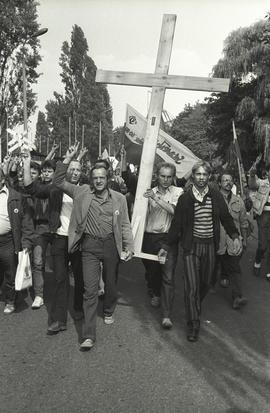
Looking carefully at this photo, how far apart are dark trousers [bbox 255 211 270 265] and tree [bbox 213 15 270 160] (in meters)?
17.3

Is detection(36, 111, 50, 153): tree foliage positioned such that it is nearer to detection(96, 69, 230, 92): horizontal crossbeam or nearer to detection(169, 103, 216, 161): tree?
detection(169, 103, 216, 161): tree

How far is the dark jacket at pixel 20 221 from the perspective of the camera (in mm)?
5316

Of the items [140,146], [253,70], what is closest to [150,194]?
[140,146]

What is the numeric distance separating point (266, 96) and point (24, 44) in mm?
12512

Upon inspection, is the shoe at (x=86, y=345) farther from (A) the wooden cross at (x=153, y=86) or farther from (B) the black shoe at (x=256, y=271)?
(B) the black shoe at (x=256, y=271)

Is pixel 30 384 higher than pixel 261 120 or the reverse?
the reverse

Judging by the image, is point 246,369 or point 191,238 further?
point 191,238

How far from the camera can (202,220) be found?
185 inches

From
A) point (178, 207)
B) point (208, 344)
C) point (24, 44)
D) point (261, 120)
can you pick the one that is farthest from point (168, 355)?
point (261, 120)

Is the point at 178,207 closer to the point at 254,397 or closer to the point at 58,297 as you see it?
the point at 58,297

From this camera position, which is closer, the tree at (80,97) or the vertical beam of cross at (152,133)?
the vertical beam of cross at (152,133)

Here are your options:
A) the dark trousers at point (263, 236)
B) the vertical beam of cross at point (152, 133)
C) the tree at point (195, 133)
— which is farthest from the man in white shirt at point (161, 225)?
the tree at point (195, 133)

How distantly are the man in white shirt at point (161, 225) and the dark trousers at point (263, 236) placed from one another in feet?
8.51

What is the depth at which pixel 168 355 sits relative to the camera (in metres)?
4.18
